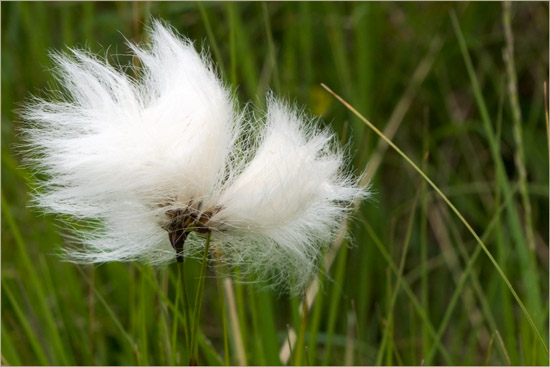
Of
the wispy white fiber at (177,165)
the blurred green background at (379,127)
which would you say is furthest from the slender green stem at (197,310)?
the blurred green background at (379,127)

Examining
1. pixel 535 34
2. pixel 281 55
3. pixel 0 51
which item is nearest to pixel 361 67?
pixel 281 55

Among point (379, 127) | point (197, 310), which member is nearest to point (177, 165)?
point (197, 310)

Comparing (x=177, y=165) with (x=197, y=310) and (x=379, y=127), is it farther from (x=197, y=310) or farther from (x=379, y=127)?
(x=379, y=127)

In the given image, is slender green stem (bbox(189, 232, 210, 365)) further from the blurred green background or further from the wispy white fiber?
the blurred green background

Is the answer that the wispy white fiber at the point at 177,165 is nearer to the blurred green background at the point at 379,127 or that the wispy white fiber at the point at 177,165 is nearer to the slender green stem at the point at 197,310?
the slender green stem at the point at 197,310

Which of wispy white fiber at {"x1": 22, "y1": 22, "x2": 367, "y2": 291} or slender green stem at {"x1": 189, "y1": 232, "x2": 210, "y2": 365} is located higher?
wispy white fiber at {"x1": 22, "y1": 22, "x2": 367, "y2": 291}

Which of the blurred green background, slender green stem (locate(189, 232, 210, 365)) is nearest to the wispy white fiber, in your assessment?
slender green stem (locate(189, 232, 210, 365))

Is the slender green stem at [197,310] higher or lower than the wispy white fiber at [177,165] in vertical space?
lower

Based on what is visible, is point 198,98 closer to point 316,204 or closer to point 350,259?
point 316,204
